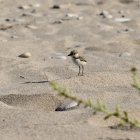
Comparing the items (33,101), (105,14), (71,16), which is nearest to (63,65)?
(33,101)

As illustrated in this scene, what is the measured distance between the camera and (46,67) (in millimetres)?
6258

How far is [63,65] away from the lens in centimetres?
635

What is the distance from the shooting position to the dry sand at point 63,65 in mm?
3893

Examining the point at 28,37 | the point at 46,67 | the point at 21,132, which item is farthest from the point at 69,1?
the point at 21,132

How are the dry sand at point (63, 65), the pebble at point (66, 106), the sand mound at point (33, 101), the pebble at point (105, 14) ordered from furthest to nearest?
1. the pebble at point (105, 14)
2. the sand mound at point (33, 101)
3. the pebble at point (66, 106)
4. the dry sand at point (63, 65)

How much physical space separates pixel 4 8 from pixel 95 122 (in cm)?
644

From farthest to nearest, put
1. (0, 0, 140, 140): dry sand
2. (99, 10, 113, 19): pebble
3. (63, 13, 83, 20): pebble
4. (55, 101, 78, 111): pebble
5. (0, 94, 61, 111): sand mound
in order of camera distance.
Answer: (99, 10, 113, 19): pebble, (63, 13, 83, 20): pebble, (0, 94, 61, 111): sand mound, (55, 101, 78, 111): pebble, (0, 0, 140, 140): dry sand

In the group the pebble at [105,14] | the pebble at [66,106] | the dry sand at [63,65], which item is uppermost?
the pebble at [66,106]

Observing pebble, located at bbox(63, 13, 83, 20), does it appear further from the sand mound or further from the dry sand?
the sand mound

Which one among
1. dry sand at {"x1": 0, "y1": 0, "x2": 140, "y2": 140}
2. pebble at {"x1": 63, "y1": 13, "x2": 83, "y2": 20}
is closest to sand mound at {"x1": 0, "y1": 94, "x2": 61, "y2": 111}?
dry sand at {"x1": 0, "y1": 0, "x2": 140, "y2": 140}

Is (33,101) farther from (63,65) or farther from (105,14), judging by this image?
(105,14)

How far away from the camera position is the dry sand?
3893mm

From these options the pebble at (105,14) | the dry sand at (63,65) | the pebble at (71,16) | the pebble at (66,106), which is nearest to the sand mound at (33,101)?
the dry sand at (63,65)

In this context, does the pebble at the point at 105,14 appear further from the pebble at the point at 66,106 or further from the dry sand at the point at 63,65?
the pebble at the point at 66,106
